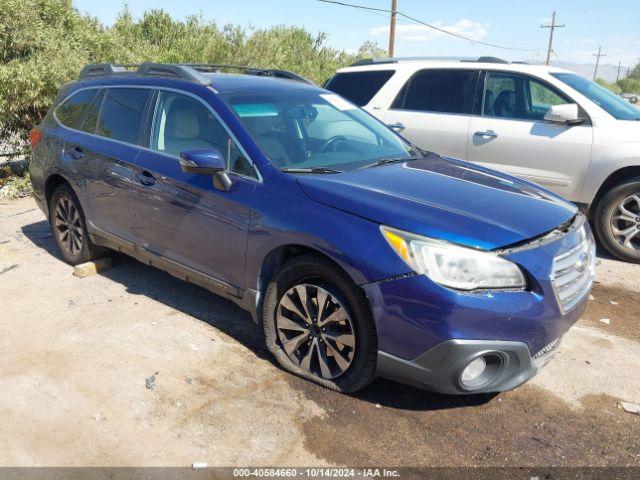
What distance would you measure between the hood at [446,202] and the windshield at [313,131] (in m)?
0.28

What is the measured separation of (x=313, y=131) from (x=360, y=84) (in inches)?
139

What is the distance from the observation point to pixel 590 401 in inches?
133

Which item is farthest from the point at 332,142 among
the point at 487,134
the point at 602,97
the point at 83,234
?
the point at 602,97

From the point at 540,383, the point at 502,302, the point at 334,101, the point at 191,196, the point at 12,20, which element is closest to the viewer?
the point at 502,302

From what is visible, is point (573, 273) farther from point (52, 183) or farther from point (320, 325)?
point (52, 183)

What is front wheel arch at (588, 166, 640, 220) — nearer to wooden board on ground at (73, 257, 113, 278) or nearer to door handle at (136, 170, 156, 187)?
door handle at (136, 170, 156, 187)

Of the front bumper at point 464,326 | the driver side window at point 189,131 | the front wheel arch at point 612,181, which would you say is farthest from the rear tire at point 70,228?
the front wheel arch at point 612,181

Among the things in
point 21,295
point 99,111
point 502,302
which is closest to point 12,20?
point 99,111

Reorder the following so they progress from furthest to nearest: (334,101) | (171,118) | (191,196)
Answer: (334,101) < (171,118) < (191,196)

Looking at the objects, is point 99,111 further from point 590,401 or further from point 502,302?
point 590,401

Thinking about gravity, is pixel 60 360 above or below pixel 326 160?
below

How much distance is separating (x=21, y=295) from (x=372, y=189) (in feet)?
10.5

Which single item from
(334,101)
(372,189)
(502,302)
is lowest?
(502,302)

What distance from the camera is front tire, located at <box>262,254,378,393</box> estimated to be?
122 inches
